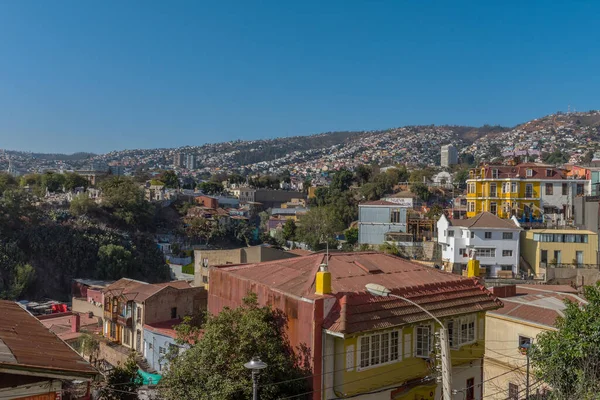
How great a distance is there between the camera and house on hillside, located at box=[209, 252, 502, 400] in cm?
1052

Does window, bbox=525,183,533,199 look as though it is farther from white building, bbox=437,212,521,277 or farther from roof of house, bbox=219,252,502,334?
roof of house, bbox=219,252,502,334

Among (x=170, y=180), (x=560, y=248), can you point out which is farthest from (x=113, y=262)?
(x=170, y=180)

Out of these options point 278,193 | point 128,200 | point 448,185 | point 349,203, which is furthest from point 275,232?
point 278,193

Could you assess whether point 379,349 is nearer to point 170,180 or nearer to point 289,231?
point 289,231

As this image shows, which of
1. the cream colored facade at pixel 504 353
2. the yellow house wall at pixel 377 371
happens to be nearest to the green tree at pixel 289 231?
the cream colored facade at pixel 504 353

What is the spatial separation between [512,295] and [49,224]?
5293 centimetres

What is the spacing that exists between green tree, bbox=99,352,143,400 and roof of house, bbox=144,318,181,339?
1139 centimetres

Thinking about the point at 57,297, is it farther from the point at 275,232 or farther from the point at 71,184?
the point at 71,184

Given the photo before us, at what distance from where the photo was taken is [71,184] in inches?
3241

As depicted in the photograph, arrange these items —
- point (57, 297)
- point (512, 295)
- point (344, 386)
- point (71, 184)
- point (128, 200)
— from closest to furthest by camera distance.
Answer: point (344, 386) < point (512, 295) < point (57, 297) < point (128, 200) < point (71, 184)

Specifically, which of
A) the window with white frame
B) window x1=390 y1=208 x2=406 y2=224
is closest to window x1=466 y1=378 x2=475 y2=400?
the window with white frame

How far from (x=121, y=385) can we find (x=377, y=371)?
628 cm

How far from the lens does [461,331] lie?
12.6m

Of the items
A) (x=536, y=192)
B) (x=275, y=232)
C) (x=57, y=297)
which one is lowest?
(x=57, y=297)
